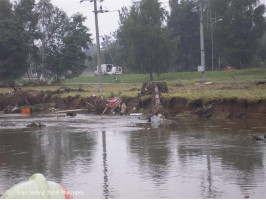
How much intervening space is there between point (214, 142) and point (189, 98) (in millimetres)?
8988

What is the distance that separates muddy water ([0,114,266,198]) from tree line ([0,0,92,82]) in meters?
32.1

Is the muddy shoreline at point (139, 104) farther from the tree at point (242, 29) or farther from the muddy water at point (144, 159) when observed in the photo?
the tree at point (242, 29)

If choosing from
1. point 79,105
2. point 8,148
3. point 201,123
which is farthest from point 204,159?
point 79,105

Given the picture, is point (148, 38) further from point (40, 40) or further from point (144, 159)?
point (144, 159)

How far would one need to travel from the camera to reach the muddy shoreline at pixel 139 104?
66.5 feet

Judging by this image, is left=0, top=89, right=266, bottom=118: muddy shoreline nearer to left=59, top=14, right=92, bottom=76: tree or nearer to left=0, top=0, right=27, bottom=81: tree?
left=0, top=0, right=27, bottom=81: tree

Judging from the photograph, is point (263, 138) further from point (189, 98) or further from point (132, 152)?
point (189, 98)

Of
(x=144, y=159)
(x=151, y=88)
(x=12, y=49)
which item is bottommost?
(x=144, y=159)

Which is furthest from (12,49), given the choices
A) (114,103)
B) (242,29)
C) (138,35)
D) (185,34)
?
(185,34)

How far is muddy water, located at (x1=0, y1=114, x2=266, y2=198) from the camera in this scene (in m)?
8.66

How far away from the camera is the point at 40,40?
56.4m


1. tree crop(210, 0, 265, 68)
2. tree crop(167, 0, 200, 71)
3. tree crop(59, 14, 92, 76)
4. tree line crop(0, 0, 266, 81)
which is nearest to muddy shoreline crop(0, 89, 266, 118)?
tree line crop(0, 0, 266, 81)

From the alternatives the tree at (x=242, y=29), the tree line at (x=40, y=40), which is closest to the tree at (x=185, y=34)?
the tree at (x=242, y=29)

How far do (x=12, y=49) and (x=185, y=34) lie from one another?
2987cm
